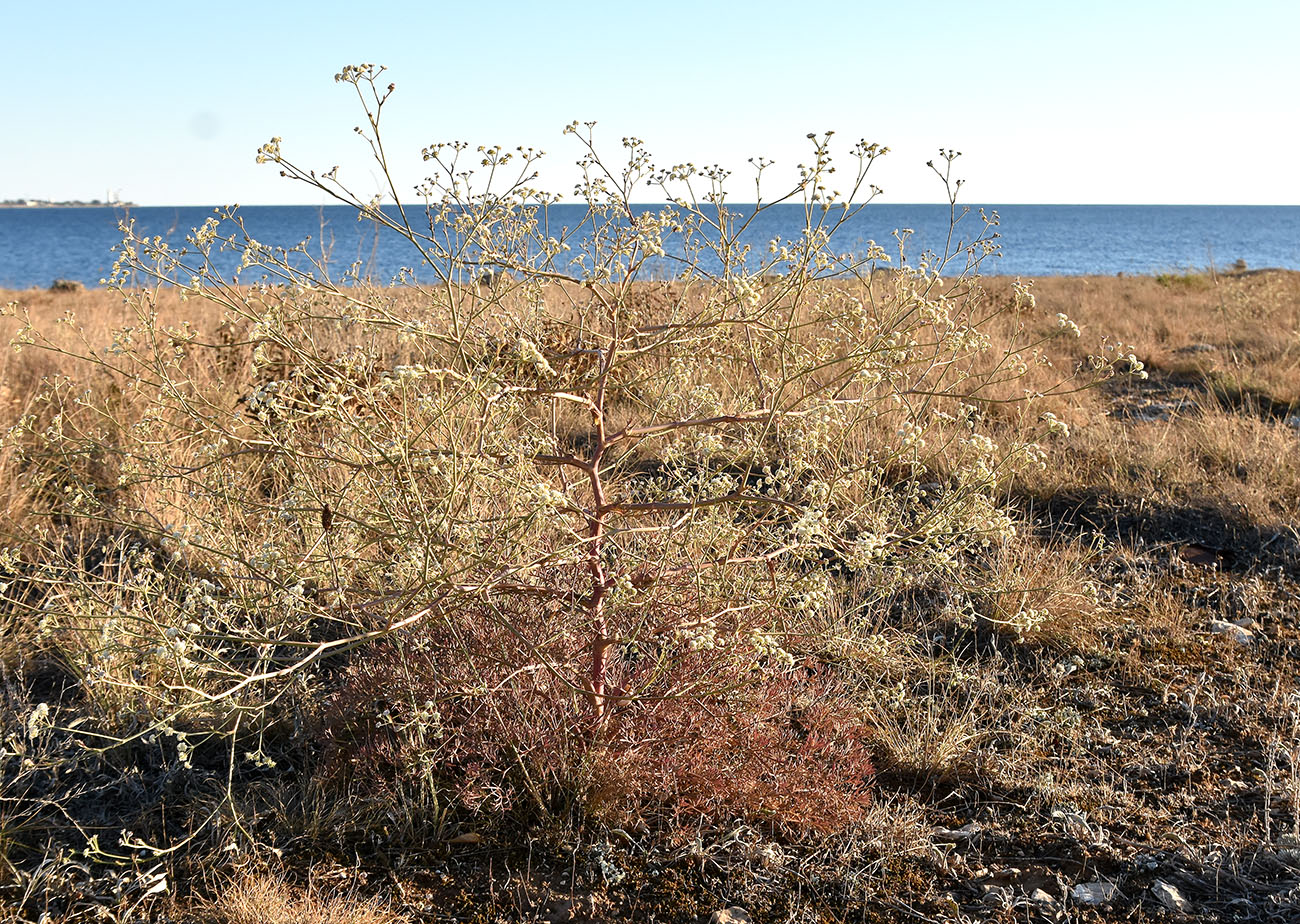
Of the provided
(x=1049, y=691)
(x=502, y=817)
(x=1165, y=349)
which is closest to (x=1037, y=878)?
(x=1049, y=691)

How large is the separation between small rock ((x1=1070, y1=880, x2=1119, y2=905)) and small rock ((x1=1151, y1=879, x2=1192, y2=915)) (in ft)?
0.30

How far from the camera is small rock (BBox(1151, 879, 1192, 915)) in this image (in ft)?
7.00

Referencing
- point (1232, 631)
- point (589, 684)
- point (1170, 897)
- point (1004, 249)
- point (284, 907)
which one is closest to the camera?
point (284, 907)

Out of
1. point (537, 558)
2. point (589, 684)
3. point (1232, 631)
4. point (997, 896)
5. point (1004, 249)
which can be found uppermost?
point (1004, 249)

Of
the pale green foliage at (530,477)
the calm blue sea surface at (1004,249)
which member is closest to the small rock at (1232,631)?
the pale green foliage at (530,477)

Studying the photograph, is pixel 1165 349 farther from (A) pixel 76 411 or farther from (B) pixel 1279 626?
(A) pixel 76 411

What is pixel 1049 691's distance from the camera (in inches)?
122

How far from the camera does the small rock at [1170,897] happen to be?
84.0 inches

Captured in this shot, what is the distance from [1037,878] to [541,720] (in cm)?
135

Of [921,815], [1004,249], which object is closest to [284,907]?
[921,815]

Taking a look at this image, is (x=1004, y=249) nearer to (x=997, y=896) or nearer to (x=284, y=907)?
(x=997, y=896)

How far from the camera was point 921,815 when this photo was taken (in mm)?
2500

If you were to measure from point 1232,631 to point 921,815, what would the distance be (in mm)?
1817

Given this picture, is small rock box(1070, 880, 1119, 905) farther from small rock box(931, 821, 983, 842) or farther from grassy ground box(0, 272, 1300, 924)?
small rock box(931, 821, 983, 842)
